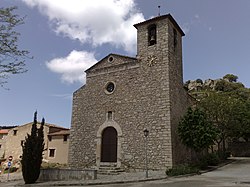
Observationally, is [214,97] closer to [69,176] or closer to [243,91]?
[69,176]

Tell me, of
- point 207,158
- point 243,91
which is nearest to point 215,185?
point 207,158

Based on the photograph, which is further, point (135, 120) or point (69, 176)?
point (135, 120)

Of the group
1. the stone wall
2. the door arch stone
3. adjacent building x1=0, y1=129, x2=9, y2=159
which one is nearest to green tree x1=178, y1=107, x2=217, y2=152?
the door arch stone

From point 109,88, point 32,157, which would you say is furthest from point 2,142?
point 32,157

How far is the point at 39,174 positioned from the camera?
13.2 metres

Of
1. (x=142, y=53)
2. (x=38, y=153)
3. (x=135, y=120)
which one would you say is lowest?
(x=38, y=153)

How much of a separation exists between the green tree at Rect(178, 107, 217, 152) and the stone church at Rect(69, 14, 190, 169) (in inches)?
23.5

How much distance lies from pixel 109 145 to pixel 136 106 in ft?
11.1

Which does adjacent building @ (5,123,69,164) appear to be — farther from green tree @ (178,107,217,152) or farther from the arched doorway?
green tree @ (178,107,217,152)

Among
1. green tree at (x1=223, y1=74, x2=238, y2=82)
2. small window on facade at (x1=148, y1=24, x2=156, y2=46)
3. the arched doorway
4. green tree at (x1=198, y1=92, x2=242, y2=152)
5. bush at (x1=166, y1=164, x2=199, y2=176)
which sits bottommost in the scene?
bush at (x1=166, y1=164, x2=199, y2=176)

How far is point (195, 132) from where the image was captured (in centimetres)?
1438

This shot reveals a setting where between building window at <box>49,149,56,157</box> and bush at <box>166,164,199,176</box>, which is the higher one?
building window at <box>49,149,56,157</box>

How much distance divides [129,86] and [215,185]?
29.5 feet

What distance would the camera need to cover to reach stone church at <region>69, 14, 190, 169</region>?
580 inches
